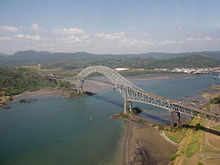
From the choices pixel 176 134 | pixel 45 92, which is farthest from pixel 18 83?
pixel 176 134

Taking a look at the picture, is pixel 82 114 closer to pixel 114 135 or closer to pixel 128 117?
pixel 128 117

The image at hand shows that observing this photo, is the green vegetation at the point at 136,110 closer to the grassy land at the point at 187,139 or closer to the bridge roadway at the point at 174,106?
the bridge roadway at the point at 174,106

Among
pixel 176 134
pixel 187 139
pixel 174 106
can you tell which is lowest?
pixel 176 134

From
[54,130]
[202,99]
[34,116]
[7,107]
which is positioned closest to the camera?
[54,130]

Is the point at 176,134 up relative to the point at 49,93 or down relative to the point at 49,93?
up

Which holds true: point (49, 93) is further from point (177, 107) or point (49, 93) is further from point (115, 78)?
point (177, 107)

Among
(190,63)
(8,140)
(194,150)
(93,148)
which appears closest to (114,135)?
(93,148)

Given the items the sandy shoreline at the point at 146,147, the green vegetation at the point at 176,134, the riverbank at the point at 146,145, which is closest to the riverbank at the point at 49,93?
the riverbank at the point at 146,145

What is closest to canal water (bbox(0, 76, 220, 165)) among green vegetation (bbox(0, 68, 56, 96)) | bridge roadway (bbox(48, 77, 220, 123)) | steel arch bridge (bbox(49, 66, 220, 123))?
steel arch bridge (bbox(49, 66, 220, 123))

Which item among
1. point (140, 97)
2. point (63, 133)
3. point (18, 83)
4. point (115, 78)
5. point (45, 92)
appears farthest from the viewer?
point (18, 83)
